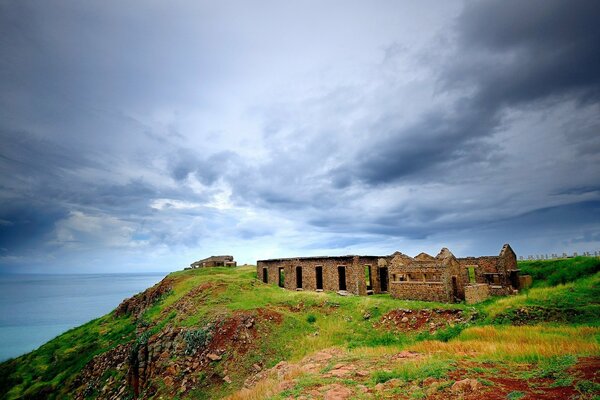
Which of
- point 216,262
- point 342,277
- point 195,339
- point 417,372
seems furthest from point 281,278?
point 417,372

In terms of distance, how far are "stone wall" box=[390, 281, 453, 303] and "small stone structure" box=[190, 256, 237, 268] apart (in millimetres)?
31880

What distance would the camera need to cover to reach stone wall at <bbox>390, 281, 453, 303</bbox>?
21.8 metres

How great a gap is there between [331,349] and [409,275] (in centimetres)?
1143

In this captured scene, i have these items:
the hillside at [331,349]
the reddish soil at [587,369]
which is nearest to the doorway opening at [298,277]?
the hillside at [331,349]

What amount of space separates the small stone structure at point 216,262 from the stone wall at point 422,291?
31.9 metres

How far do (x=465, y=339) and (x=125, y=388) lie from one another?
2233 cm

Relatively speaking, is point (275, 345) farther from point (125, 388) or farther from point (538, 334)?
point (538, 334)

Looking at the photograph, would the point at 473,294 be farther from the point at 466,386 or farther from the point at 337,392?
the point at 337,392

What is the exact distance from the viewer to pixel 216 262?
1927 inches

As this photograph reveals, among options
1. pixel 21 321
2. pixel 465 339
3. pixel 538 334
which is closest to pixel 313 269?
pixel 465 339

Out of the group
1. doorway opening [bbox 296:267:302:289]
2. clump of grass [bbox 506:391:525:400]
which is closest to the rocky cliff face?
doorway opening [bbox 296:267:302:289]

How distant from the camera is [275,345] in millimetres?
18562

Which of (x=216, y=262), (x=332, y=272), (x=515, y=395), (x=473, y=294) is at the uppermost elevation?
(x=216, y=262)

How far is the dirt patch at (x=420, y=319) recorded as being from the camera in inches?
697
